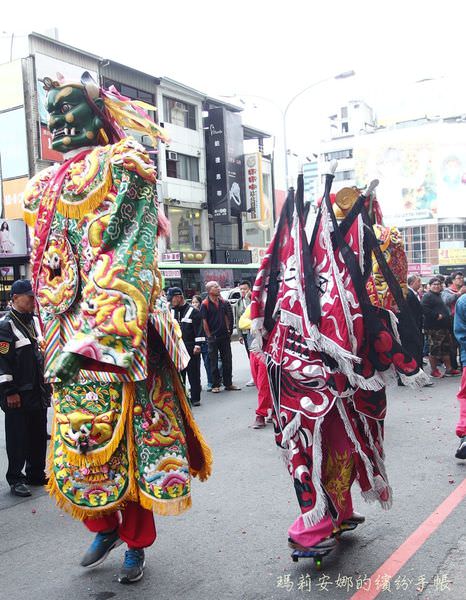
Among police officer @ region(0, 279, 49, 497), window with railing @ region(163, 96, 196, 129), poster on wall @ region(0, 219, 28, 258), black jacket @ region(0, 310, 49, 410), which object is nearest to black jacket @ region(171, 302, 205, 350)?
police officer @ region(0, 279, 49, 497)

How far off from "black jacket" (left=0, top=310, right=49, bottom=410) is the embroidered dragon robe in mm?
2030

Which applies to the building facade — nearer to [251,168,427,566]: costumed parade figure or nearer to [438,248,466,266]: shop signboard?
[251,168,427,566]: costumed parade figure

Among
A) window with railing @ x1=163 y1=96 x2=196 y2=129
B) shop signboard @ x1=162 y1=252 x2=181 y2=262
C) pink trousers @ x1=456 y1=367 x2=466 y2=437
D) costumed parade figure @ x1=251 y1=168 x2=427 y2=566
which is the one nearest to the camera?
costumed parade figure @ x1=251 y1=168 x2=427 y2=566

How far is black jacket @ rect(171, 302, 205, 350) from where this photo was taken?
9.15 metres

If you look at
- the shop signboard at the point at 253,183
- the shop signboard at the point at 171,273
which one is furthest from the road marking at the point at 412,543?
the shop signboard at the point at 253,183

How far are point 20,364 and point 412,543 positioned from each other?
3234 mm

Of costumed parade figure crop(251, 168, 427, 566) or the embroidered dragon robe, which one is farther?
costumed parade figure crop(251, 168, 427, 566)

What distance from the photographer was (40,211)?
326 cm

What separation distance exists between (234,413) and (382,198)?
2634 inches

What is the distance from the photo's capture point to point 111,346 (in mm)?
2887

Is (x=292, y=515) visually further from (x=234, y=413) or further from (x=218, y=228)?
(x=218, y=228)

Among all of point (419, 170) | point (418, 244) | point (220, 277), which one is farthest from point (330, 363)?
point (419, 170)

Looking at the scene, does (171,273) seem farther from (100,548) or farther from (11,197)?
(100,548)

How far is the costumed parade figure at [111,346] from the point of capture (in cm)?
296
